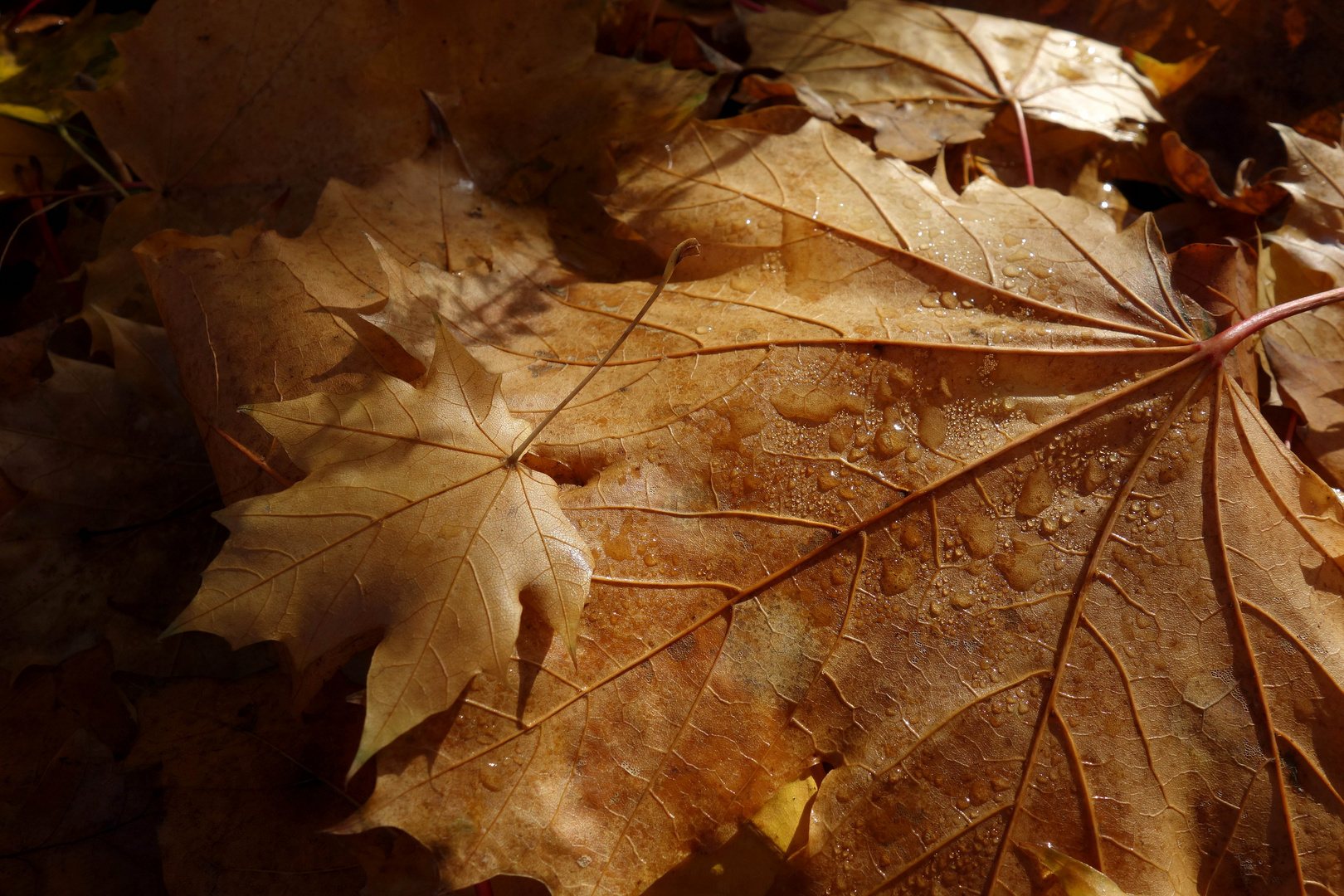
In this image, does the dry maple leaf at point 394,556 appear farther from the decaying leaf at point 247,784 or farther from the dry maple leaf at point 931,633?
the decaying leaf at point 247,784

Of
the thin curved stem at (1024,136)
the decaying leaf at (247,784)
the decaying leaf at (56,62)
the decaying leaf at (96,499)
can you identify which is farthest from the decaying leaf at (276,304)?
the thin curved stem at (1024,136)

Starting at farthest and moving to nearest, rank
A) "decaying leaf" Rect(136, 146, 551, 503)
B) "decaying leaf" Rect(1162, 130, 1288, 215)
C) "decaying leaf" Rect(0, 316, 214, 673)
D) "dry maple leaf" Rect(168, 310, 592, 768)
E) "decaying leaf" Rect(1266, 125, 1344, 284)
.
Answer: "decaying leaf" Rect(1162, 130, 1288, 215) → "decaying leaf" Rect(1266, 125, 1344, 284) → "decaying leaf" Rect(0, 316, 214, 673) → "decaying leaf" Rect(136, 146, 551, 503) → "dry maple leaf" Rect(168, 310, 592, 768)

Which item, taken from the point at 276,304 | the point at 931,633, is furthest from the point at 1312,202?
the point at 276,304

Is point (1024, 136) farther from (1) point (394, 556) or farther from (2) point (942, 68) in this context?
(1) point (394, 556)

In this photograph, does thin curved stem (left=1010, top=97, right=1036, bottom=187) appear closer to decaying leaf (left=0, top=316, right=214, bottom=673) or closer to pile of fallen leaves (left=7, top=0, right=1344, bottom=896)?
pile of fallen leaves (left=7, top=0, right=1344, bottom=896)

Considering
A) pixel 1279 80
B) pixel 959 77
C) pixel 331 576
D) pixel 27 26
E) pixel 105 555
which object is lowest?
pixel 105 555

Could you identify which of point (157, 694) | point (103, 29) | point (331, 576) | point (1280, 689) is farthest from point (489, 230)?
point (1280, 689)

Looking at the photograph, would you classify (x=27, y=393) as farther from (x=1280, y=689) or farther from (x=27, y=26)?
(x=1280, y=689)

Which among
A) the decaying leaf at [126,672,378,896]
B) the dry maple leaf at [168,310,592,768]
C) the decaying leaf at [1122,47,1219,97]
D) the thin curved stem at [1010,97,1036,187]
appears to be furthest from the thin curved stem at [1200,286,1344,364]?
the decaying leaf at [126,672,378,896]
